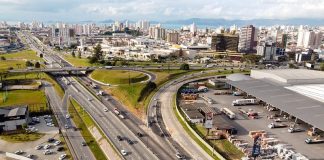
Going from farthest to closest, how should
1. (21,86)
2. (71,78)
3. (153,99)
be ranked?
(71,78), (21,86), (153,99)

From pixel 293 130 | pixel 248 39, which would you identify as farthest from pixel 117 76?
pixel 248 39

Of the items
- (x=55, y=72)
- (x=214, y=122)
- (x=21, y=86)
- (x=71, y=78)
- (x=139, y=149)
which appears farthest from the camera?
(x=55, y=72)

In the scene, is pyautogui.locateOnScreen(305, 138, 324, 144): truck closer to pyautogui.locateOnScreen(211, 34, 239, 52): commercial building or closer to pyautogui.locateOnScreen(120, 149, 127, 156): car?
pyautogui.locateOnScreen(120, 149, 127, 156): car

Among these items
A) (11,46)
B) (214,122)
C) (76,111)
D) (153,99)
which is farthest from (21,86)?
(11,46)

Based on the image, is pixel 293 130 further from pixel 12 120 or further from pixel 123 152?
pixel 12 120

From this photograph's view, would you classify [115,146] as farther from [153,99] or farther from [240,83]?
[240,83]

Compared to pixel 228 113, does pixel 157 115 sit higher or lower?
lower
